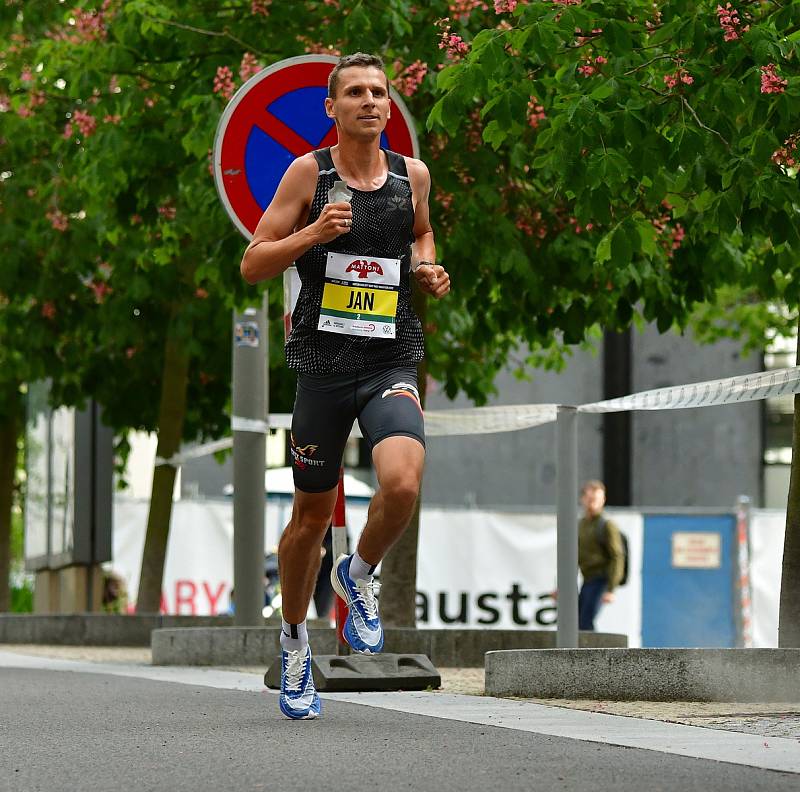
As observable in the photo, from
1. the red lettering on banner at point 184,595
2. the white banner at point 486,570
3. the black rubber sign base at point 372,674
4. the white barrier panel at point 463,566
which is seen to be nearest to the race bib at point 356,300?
the black rubber sign base at point 372,674

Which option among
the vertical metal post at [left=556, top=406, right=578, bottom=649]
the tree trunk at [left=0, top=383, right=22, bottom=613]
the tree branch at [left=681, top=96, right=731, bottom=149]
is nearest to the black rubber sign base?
the vertical metal post at [left=556, top=406, right=578, bottom=649]

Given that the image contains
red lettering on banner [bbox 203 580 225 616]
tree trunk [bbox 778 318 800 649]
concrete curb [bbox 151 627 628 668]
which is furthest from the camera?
red lettering on banner [bbox 203 580 225 616]

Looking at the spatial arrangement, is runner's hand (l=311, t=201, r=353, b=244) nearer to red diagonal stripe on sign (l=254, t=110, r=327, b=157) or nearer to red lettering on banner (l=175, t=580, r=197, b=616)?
red diagonal stripe on sign (l=254, t=110, r=327, b=157)

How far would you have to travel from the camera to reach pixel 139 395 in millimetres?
17203

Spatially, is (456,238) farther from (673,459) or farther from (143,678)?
(673,459)

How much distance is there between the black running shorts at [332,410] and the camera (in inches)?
251

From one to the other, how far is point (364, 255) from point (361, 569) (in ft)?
3.32

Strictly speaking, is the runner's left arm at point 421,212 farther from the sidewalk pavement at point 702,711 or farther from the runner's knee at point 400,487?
the sidewalk pavement at point 702,711

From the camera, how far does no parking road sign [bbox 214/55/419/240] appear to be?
8.52 m

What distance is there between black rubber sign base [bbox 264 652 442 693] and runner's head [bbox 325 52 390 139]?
99.5 inches

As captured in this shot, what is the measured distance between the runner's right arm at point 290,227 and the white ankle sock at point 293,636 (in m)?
1.18

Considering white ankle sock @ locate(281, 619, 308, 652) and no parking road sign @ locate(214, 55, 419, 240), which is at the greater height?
no parking road sign @ locate(214, 55, 419, 240)

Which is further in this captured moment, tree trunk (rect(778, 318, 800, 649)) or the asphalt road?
tree trunk (rect(778, 318, 800, 649))

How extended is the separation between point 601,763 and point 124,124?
782cm
